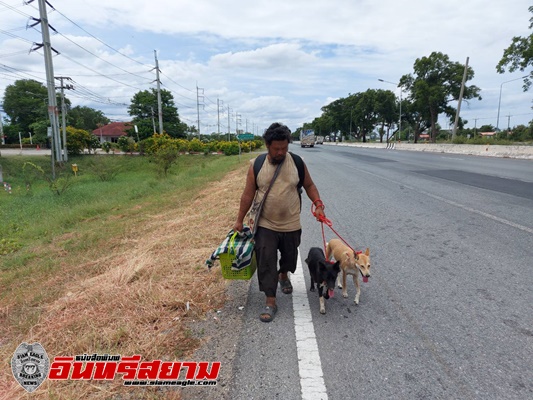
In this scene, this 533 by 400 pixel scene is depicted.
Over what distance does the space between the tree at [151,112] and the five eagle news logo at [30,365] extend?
59338 mm

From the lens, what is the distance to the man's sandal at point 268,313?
305 cm

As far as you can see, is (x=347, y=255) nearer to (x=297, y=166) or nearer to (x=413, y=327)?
(x=413, y=327)

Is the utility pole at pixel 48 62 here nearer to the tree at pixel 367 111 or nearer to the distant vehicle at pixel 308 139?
the distant vehicle at pixel 308 139

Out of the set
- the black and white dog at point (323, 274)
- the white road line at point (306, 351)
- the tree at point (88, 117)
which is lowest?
the white road line at point (306, 351)

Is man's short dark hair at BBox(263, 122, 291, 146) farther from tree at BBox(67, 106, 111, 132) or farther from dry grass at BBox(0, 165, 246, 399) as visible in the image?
tree at BBox(67, 106, 111, 132)

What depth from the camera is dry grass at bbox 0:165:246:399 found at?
2523 mm

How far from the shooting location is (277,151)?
3016mm

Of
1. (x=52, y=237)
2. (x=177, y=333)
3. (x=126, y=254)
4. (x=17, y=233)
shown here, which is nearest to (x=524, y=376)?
(x=177, y=333)

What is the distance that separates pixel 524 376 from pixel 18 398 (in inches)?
131

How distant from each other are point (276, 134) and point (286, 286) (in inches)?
65.6

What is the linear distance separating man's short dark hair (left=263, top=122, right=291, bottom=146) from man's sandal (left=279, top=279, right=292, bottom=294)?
5.08 ft

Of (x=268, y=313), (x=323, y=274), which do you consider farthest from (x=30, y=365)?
(x=323, y=274)

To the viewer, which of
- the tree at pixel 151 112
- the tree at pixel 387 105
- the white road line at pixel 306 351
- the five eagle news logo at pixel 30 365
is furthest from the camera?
the tree at pixel 387 105

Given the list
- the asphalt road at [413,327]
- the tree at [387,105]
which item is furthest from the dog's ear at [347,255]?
the tree at [387,105]
